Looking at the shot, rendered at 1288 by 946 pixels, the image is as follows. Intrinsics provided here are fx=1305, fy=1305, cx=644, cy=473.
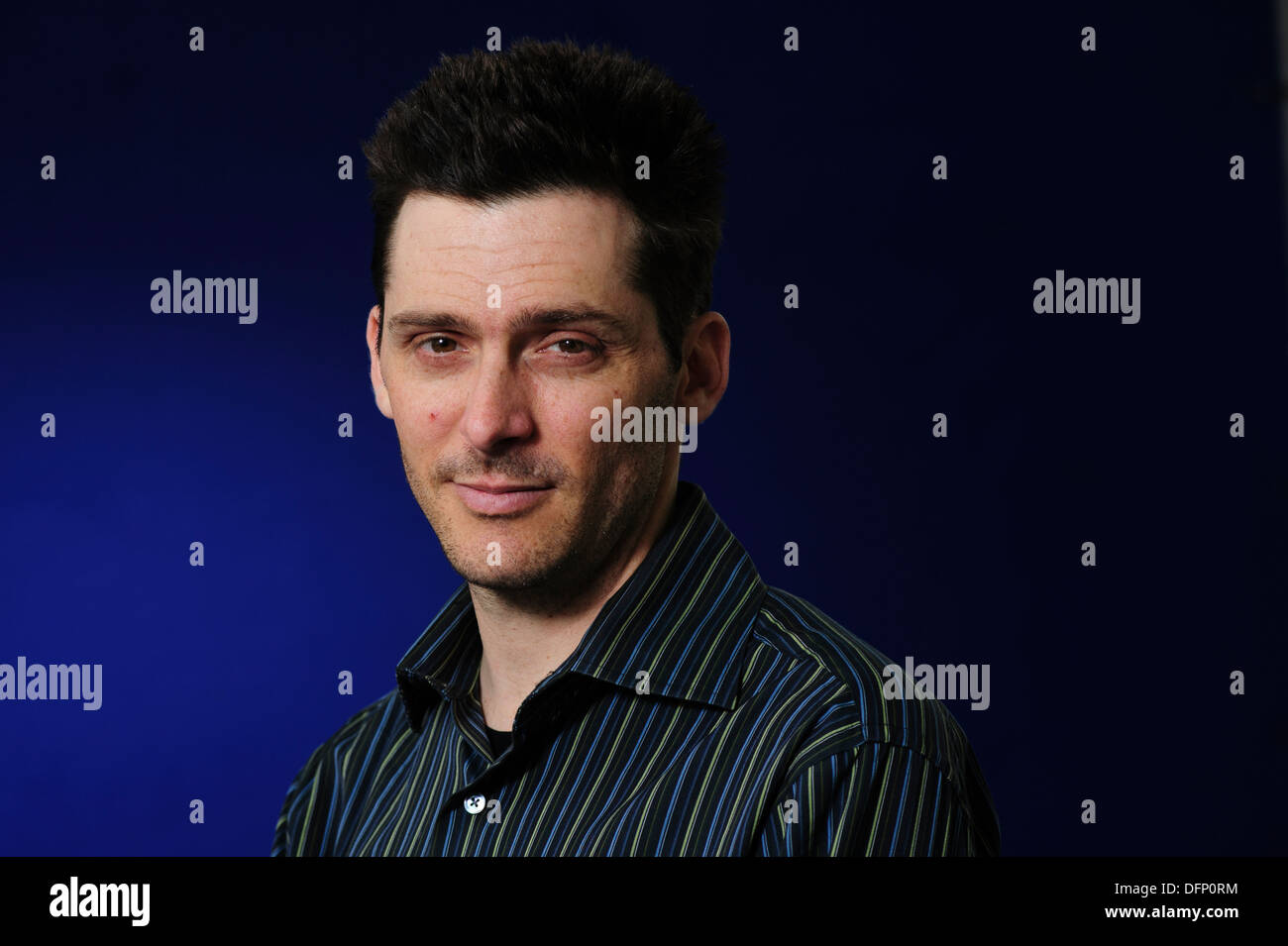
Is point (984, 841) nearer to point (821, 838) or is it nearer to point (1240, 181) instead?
point (821, 838)

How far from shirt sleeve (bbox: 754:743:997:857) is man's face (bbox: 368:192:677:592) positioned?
0.43 metres

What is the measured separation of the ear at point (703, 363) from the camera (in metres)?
1.76

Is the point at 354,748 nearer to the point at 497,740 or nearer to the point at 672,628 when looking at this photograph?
the point at 497,740

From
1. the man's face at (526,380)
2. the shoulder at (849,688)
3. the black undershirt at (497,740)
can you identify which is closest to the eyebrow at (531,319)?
the man's face at (526,380)

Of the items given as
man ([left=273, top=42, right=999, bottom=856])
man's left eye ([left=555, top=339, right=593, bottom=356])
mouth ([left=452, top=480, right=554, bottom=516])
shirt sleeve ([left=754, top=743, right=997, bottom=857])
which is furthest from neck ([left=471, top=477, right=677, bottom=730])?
shirt sleeve ([left=754, top=743, right=997, bottom=857])

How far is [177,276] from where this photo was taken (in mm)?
2854

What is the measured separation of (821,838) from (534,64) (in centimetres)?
102

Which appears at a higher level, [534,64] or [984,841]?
[534,64]

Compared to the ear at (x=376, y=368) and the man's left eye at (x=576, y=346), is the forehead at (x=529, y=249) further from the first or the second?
the ear at (x=376, y=368)

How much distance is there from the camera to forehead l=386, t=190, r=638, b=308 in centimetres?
158

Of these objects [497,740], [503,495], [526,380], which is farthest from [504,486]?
[497,740]

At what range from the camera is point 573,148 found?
160cm
